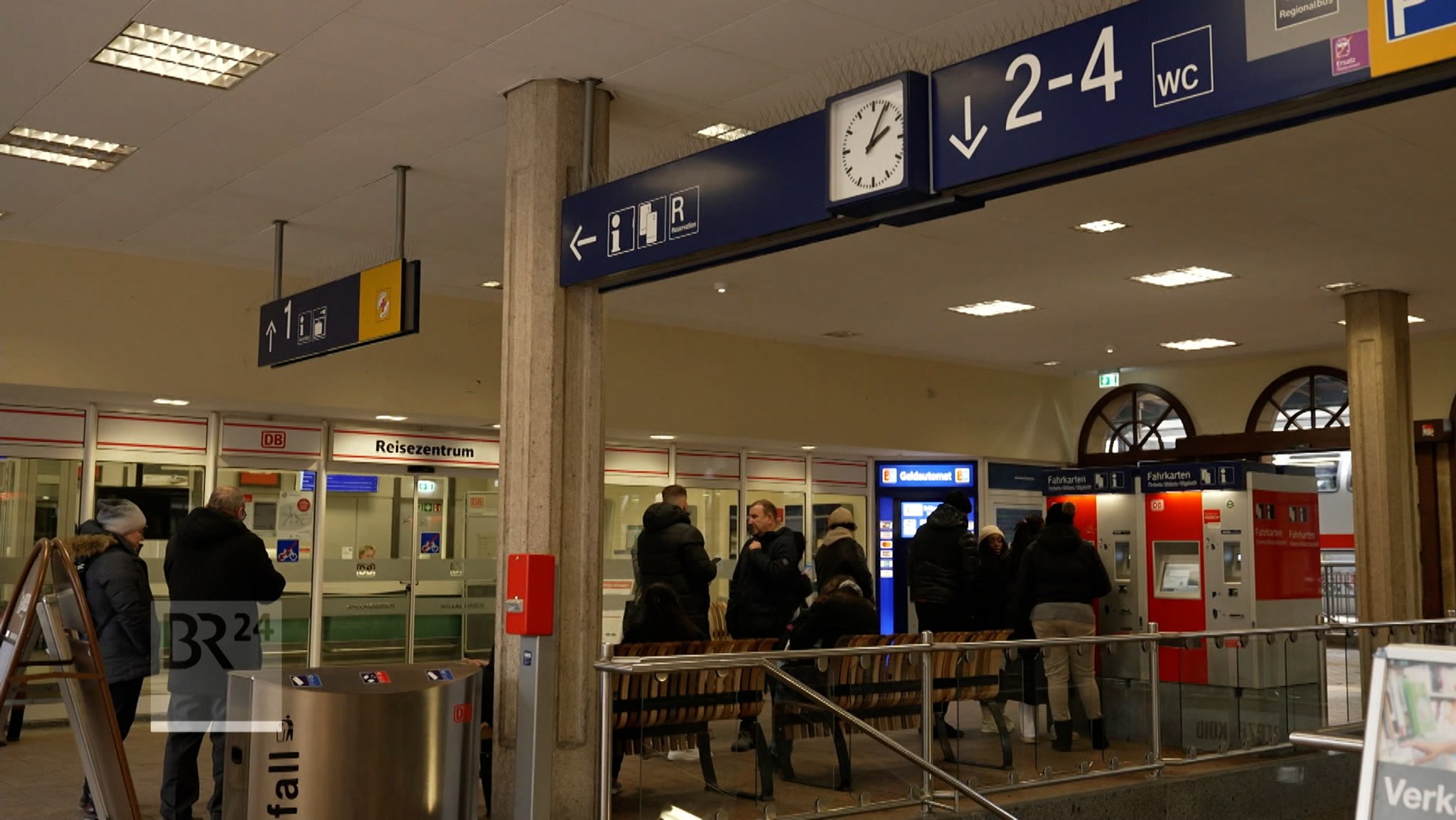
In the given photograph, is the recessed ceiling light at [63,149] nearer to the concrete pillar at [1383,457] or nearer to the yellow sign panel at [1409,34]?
the yellow sign panel at [1409,34]

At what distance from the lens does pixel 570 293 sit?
20.3 ft

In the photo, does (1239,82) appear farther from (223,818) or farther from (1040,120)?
(223,818)

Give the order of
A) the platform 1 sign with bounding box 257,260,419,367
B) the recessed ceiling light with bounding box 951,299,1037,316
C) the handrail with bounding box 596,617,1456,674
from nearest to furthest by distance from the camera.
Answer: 1. the handrail with bounding box 596,617,1456,674
2. the platform 1 sign with bounding box 257,260,419,367
3. the recessed ceiling light with bounding box 951,299,1037,316

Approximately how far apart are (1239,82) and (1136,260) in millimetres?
6564

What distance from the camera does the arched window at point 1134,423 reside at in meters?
15.6

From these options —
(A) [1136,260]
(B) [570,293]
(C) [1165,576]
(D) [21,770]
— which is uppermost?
(A) [1136,260]

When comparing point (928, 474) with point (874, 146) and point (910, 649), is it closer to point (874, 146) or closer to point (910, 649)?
point (910, 649)

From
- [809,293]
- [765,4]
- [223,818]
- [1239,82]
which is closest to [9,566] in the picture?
[223,818]

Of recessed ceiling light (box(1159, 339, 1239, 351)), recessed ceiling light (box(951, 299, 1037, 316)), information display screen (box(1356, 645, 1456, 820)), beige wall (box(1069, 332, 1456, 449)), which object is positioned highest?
recessed ceiling light (box(951, 299, 1037, 316))

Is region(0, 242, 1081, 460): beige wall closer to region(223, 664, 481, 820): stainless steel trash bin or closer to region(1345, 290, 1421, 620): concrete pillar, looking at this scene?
region(1345, 290, 1421, 620): concrete pillar

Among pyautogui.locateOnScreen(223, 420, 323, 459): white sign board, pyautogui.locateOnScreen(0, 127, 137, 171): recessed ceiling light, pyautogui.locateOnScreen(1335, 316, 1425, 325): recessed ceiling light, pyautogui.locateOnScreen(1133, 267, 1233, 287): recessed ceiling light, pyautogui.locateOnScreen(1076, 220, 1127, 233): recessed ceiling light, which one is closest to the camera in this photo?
pyautogui.locateOnScreen(0, 127, 137, 171): recessed ceiling light

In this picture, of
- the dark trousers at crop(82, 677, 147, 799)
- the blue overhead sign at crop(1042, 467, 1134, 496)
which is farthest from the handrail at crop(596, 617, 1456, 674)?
the blue overhead sign at crop(1042, 467, 1134, 496)

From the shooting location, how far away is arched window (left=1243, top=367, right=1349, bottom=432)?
1395 cm

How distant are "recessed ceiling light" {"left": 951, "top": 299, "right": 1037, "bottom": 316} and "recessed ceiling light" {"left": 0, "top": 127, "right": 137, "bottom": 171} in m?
7.07
